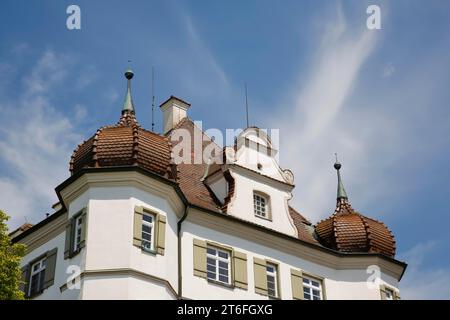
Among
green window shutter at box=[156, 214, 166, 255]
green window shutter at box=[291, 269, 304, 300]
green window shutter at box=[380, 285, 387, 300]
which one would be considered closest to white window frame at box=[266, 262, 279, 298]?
green window shutter at box=[291, 269, 304, 300]

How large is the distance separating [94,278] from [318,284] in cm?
911

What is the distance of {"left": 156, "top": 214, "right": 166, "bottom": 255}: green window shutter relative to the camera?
2550 centimetres

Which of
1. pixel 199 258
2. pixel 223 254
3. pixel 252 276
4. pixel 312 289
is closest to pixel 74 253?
pixel 199 258

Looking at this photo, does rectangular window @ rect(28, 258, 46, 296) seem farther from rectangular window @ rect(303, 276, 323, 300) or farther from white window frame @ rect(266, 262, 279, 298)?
rectangular window @ rect(303, 276, 323, 300)

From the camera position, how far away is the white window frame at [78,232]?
83.8ft

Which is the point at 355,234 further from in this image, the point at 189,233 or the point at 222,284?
the point at 189,233

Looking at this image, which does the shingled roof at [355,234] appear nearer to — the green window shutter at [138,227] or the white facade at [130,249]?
the white facade at [130,249]

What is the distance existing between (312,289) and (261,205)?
3.35 metres

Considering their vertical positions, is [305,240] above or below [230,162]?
below

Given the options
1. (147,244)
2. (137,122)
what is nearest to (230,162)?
(137,122)

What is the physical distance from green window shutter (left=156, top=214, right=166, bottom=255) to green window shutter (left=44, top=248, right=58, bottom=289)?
11.3ft

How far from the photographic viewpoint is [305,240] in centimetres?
3073
